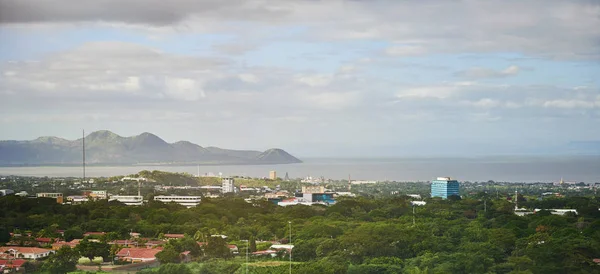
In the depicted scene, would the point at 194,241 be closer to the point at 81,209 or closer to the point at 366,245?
the point at 366,245

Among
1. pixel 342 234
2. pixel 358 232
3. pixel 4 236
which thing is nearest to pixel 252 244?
pixel 342 234

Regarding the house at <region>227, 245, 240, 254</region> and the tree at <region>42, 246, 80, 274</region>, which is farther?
the house at <region>227, 245, 240, 254</region>

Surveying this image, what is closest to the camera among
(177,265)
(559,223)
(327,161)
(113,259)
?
(177,265)

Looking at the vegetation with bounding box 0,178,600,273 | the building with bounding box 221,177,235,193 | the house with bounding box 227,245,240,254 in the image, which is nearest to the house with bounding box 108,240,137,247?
the vegetation with bounding box 0,178,600,273

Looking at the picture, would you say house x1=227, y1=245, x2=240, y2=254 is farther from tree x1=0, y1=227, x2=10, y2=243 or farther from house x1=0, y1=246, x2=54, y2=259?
tree x1=0, y1=227, x2=10, y2=243

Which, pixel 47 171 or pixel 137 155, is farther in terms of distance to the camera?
pixel 137 155

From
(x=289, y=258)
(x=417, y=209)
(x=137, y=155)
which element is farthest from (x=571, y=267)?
(x=137, y=155)

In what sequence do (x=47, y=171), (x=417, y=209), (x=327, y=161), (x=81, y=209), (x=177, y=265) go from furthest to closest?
(x=327, y=161) → (x=47, y=171) → (x=417, y=209) → (x=81, y=209) → (x=177, y=265)
